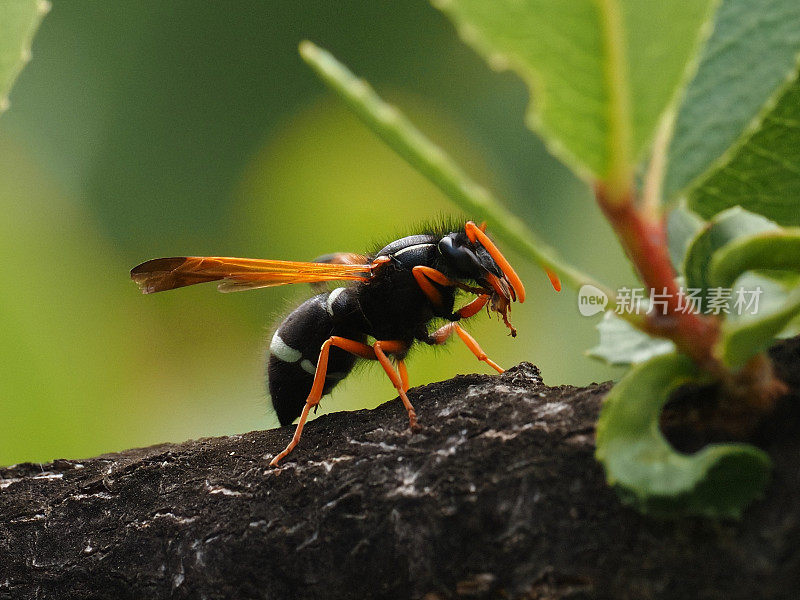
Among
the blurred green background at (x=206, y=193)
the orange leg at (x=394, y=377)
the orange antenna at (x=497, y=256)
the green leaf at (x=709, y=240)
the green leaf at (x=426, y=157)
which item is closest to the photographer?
the green leaf at (x=426, y=157)

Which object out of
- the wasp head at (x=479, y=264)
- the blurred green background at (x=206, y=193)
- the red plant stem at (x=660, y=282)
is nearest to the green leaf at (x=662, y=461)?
the red plant stem at (x=660, y=282)

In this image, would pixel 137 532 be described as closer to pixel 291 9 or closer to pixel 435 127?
pixel 435 127

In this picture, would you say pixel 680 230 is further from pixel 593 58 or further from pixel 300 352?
pixel 300 352

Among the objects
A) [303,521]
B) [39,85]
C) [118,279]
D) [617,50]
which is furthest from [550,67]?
[39,85]

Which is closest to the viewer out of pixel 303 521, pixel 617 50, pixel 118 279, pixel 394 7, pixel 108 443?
pixel 617 50

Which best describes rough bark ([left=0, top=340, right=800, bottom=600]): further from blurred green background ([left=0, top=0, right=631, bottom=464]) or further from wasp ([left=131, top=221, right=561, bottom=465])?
blurred green background ([left=0, top=0, right=631, bottom=464])

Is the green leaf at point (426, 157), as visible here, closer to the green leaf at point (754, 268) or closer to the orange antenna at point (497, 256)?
the green leaf at point (754, 268)
